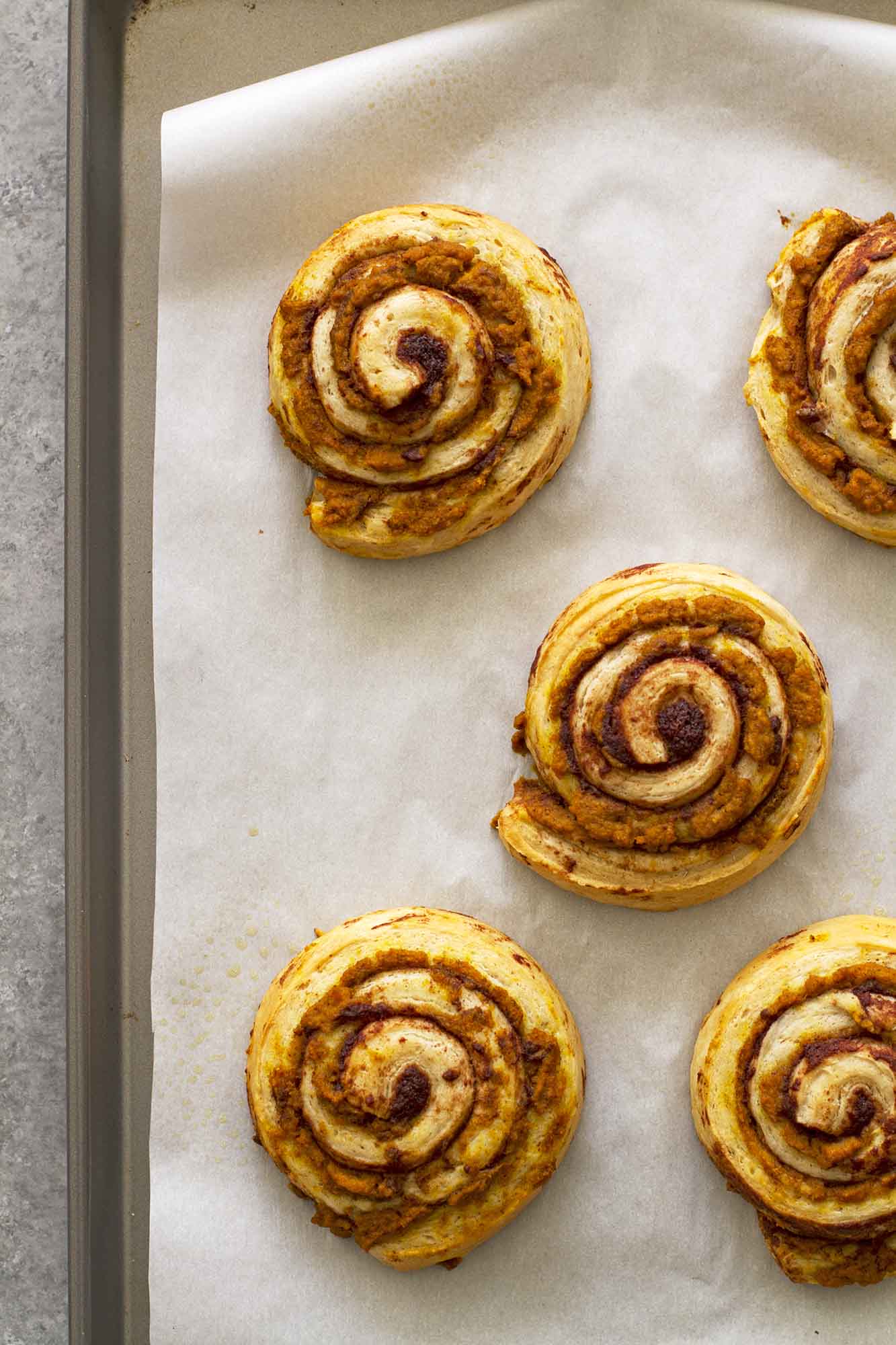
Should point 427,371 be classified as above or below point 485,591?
above

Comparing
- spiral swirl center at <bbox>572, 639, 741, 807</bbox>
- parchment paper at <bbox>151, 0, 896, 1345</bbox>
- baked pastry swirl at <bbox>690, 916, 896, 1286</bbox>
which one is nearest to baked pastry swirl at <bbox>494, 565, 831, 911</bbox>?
spiral swirl center at <bbox>572, 639, 741, 807</bbox>

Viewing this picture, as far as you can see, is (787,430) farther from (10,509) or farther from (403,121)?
(10,509)

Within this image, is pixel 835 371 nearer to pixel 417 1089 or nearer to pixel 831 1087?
pixel 831 1087

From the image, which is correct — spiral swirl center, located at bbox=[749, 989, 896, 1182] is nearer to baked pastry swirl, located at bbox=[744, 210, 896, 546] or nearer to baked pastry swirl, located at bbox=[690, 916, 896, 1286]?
baked pastry swirl, located at bbox=[690, 916, 896, 1286]

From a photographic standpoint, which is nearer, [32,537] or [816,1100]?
[816,1100]

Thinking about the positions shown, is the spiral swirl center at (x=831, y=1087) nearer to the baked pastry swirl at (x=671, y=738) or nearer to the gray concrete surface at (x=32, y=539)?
the baked pastry swirl at (x=671, y=738)

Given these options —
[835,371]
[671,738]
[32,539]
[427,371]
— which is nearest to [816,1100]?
[671,738]
